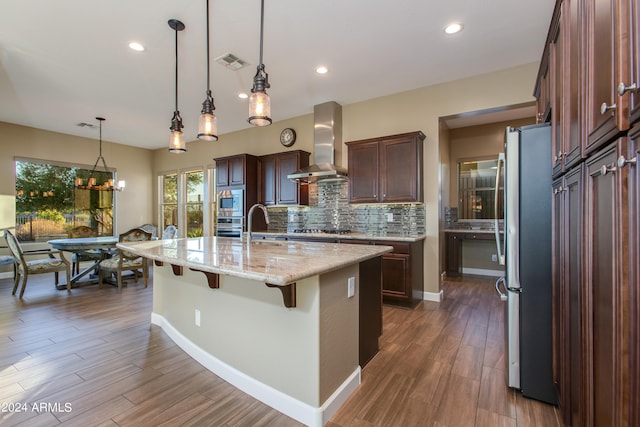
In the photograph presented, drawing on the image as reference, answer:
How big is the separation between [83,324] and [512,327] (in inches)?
161

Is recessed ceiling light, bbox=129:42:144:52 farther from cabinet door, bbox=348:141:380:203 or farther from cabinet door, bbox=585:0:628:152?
cabinet door, bbox=585:0:628:152

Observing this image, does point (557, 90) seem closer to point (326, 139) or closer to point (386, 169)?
point (386, 169)

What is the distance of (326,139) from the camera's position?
486 cm

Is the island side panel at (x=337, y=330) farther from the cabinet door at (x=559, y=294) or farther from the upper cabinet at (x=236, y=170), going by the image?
the upper cabinet at (x=236, y=170)

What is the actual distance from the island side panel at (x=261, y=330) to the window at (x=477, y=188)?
540cm

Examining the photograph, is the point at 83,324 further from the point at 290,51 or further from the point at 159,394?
the point at 290,51

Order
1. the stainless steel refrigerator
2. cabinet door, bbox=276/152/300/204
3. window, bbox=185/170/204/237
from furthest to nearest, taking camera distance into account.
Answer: window, bbox=185/170/204/237 < cabinet door, bbox=276/152/300/204 < the stainless steel refrigerator

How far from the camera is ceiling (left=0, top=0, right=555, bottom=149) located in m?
2.64

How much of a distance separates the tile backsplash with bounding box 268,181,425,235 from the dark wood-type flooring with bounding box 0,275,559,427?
4.53 ft

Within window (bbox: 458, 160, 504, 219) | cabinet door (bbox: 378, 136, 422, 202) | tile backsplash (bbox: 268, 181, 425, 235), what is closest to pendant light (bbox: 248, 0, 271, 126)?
cabinet door (bbox: 378, 136, 422, 202)

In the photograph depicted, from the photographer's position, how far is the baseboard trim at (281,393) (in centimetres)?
173

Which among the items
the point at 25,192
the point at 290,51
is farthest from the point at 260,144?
the point at 25,192

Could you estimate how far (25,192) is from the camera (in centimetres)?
605

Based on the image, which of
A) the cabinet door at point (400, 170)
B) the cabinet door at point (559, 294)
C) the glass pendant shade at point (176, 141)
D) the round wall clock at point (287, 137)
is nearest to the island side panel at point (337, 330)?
the cabinet door at point (559, 294)
